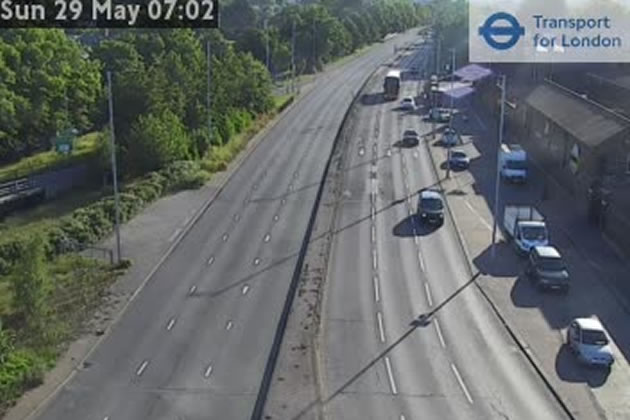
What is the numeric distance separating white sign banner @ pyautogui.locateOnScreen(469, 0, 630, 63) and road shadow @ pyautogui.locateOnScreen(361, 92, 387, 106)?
1043 centimetres

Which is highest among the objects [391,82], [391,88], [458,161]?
[391,82]

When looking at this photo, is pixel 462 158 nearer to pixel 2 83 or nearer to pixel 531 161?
pixel 531 161

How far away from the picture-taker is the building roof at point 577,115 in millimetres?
51406

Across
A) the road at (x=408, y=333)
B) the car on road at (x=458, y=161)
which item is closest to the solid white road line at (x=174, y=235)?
the road at (x=408, y=333)

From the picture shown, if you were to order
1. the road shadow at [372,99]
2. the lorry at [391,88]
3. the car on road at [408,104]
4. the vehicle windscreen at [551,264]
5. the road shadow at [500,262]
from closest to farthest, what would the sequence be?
the vehicle windscreen at [551,264] < the road shadow at [500,262] < the car on road at [408,104] < the road shadow at [372,99] < the lorry at [391,88]

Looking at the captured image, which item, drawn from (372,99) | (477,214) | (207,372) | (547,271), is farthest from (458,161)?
(372,99)

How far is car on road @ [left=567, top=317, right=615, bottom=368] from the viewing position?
3055 centimetres

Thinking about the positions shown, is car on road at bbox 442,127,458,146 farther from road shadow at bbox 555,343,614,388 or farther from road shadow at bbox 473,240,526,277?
road shadow at bbox 555,343,614,388

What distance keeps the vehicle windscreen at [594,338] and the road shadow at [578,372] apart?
79 cm

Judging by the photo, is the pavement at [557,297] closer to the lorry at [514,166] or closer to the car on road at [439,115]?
the lorry at [514,166]

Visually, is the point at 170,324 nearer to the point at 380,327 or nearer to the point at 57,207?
the point at 380,327

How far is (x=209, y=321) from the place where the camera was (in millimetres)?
34250

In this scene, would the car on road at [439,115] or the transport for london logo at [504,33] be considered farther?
the transport for london logo at [504,33]

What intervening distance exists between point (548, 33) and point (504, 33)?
776cm
